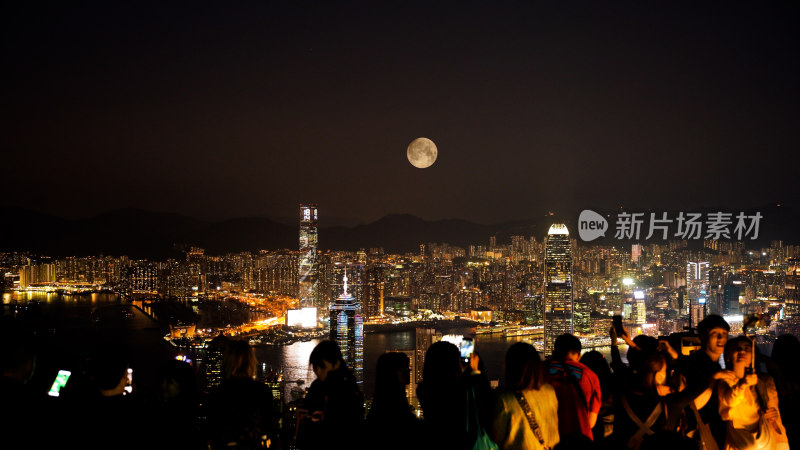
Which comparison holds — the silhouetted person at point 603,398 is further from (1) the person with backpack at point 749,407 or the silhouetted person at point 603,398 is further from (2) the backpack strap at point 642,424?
(1) the person with backpack at point 749,407

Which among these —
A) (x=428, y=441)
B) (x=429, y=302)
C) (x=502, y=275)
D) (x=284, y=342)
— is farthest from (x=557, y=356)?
(x=502, y=275)

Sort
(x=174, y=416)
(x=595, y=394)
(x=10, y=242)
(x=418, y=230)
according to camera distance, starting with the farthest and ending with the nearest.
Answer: (x=418, y=230), (x=10, y=242), (x=595, y=394), (x=174, y=416)

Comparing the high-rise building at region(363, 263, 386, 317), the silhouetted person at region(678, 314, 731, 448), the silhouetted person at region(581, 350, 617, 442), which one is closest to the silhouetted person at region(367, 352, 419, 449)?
the silhouetted person at region(581, 350, 617, 442)

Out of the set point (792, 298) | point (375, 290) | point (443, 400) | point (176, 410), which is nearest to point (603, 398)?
point (443, 400)

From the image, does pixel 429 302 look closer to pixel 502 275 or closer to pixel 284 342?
pixel 502 275

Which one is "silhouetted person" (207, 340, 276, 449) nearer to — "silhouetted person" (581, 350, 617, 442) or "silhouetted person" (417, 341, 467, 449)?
"silhouetted person" (417, 341, 467, 449)

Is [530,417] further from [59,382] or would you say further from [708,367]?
[59,382]
